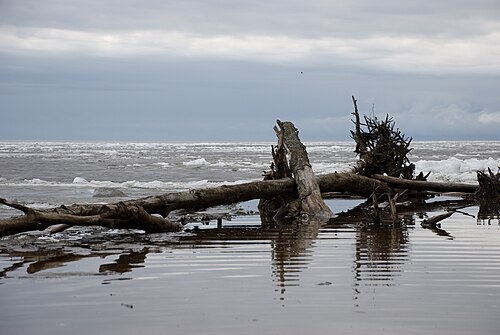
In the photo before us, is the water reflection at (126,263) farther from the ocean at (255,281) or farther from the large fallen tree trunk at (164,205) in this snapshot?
the large fallen tree trunk at (164,205)

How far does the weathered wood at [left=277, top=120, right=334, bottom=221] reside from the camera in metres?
14.8

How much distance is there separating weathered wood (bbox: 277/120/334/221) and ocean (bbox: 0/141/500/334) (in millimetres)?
1969

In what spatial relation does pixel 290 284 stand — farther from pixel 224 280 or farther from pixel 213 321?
pixel 213 321

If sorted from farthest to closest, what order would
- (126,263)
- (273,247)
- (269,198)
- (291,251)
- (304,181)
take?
1. (269,198)
2. (304,181)
3. (273,247)
4. (291,251)
5. (126,263)

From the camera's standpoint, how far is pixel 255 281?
7.49 metres

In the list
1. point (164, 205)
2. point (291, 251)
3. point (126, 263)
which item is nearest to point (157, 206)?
point (164, 205)

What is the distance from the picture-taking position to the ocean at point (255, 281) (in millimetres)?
5758

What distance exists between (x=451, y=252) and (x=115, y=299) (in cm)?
461

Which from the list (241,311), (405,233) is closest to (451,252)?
(405,233)

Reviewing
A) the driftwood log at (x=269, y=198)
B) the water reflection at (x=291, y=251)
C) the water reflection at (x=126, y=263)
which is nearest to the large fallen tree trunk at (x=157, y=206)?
the driftwood log at (x=269, y=198)

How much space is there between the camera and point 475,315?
594 centimetres

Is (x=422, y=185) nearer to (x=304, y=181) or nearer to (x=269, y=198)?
(x=304, y=181)

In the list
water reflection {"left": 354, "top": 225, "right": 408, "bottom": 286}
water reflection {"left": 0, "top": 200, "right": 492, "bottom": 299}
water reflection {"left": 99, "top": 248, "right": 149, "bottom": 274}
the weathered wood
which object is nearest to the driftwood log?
the weathered wood

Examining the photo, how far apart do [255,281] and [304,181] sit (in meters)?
7.96
